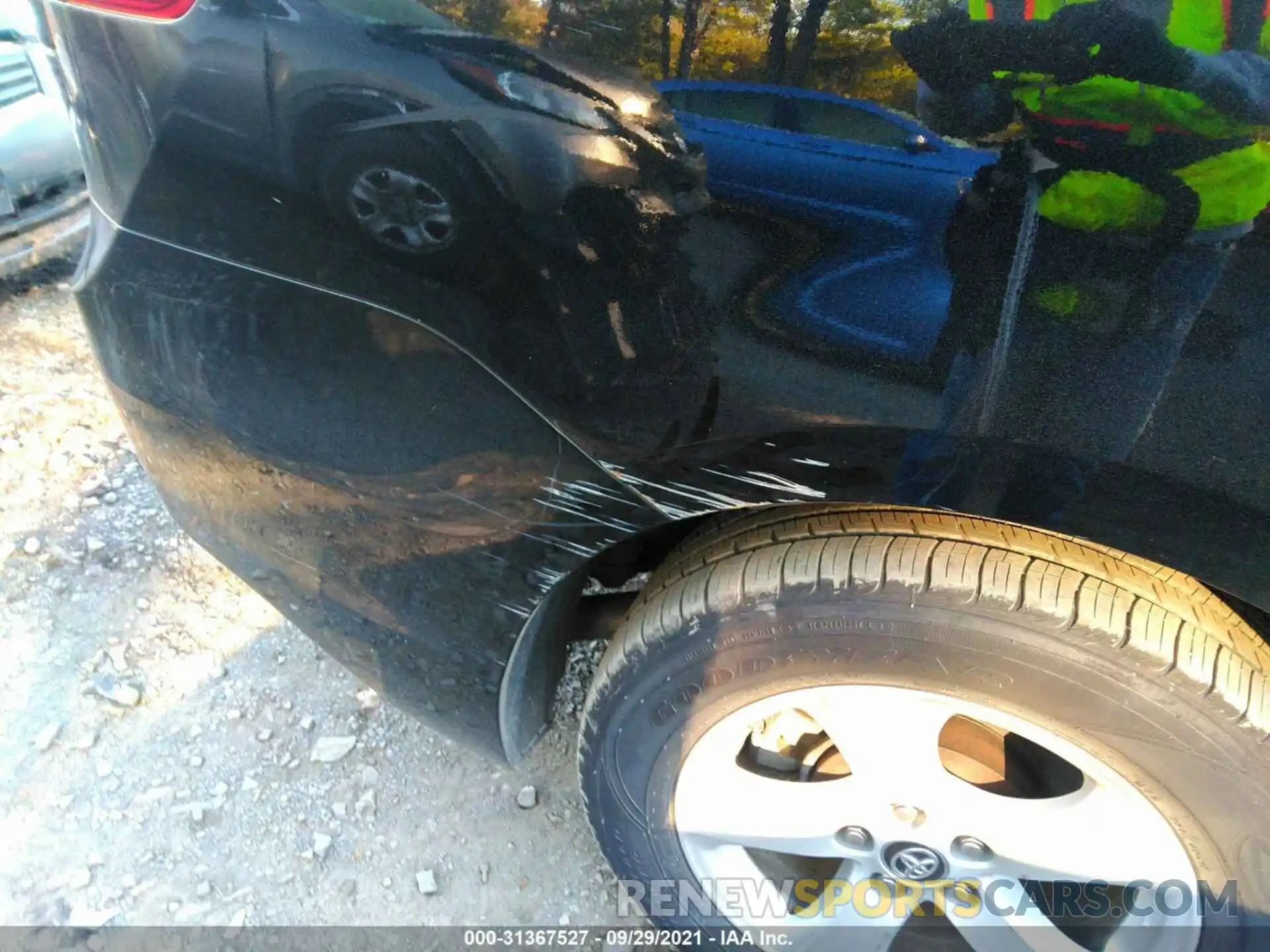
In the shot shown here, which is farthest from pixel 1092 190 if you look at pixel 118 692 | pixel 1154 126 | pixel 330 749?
pixel 118 692

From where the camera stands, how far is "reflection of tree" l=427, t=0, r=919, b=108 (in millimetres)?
844

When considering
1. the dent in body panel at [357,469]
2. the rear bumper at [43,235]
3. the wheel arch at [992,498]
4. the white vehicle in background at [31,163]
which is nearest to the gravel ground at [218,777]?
the dent in body panel at [357,469]

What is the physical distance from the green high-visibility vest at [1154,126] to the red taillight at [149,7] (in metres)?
0.88

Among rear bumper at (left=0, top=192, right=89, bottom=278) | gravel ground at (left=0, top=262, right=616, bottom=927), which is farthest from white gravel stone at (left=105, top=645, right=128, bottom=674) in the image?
rear bumper at (left=0, top=192, right=89, bottom=278)

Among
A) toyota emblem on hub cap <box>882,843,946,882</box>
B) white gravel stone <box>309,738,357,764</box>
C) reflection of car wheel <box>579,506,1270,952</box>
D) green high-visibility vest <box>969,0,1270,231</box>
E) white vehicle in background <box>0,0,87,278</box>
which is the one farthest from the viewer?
white vehicle in background <box>0,0,87,278</box>

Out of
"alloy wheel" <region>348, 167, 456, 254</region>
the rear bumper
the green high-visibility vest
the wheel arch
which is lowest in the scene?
the rear bumper

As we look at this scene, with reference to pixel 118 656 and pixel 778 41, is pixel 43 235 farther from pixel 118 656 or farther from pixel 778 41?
pixel 778 41

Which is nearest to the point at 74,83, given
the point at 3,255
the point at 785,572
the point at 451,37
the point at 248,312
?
the point at 248,312

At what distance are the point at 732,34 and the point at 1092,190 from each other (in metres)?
0.39

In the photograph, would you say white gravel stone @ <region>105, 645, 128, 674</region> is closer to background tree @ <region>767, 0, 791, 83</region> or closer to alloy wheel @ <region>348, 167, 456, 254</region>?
alloy wheel @ <region>348, 167, 456, 254</region>

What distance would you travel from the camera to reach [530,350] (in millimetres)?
1064

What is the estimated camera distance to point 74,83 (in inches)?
46.4

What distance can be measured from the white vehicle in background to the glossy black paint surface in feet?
8.80

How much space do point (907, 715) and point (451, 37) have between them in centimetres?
105
